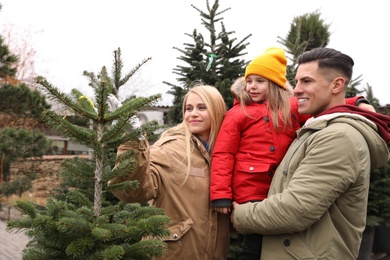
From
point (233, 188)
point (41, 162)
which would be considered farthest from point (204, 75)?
point (41, 162)

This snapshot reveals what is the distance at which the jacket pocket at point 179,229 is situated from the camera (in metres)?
2.60

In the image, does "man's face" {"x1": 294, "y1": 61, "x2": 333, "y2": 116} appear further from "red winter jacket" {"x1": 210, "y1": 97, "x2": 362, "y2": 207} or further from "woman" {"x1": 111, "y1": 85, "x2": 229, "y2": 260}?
"woman" {"x1": 111, "y1": 85, "x2": 229, "y2": 260}

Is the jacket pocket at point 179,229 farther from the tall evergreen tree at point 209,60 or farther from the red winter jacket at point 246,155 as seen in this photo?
the tall evergreen tree at point 209,60

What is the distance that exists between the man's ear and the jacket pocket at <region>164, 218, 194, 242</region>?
115 centimetres

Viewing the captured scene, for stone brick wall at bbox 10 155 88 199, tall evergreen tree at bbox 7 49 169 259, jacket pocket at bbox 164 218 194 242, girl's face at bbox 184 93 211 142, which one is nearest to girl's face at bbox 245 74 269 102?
girl's face at bbox 184 93 211 142

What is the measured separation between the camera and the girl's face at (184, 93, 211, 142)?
2.90 m

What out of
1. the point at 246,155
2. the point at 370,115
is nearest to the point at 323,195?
the point at 370,115

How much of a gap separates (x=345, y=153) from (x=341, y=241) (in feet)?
1.46

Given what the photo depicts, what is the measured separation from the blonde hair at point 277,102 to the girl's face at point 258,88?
0.08 feet

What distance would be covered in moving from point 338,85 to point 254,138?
2.09ft

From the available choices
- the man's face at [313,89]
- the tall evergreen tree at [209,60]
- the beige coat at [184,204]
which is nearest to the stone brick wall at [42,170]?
the tall evergreen tree at [209,60]

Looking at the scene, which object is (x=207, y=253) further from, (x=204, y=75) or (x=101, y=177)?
(x=204, y=75)

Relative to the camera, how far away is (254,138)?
2.76 metres

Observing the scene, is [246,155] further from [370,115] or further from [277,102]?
[370,115]
